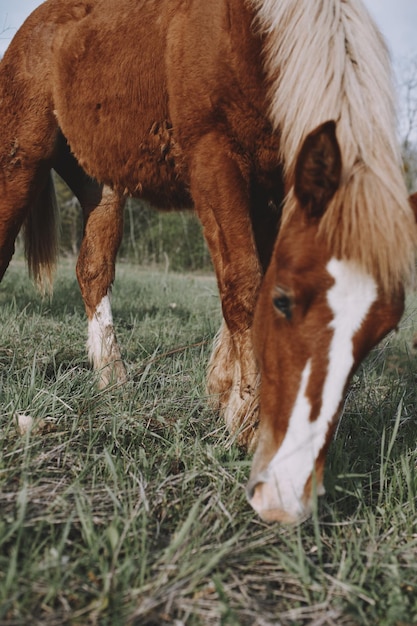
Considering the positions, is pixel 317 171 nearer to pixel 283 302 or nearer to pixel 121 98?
pixel 283 302

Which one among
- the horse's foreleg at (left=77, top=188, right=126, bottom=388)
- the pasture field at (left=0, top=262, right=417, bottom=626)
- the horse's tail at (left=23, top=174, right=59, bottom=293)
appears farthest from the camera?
the horse's tail at (left=23, top=174, right=59, bottom=293)

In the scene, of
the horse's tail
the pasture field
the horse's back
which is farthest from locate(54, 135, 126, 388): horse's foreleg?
the pasture field

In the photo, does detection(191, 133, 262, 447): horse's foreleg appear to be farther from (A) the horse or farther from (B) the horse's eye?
(B) the horse's eye

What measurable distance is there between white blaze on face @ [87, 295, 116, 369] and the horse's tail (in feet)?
2.08

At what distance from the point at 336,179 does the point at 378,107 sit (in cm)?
39

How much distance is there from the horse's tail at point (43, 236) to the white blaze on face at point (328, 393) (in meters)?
2.89

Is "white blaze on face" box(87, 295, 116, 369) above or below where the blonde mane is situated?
below

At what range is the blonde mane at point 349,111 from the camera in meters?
1.54

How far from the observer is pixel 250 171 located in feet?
Answer: 7.72

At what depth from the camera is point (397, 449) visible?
7.48ft

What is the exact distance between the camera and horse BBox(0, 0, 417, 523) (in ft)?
5.00

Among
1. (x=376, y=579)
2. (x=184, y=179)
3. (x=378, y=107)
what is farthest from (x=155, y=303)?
(x=376, y=579)

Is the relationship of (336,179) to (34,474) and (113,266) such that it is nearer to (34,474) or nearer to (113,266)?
(34,474)

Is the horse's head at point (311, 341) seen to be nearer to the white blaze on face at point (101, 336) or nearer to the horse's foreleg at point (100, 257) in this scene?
the white blaze on face at point (101, 336)
